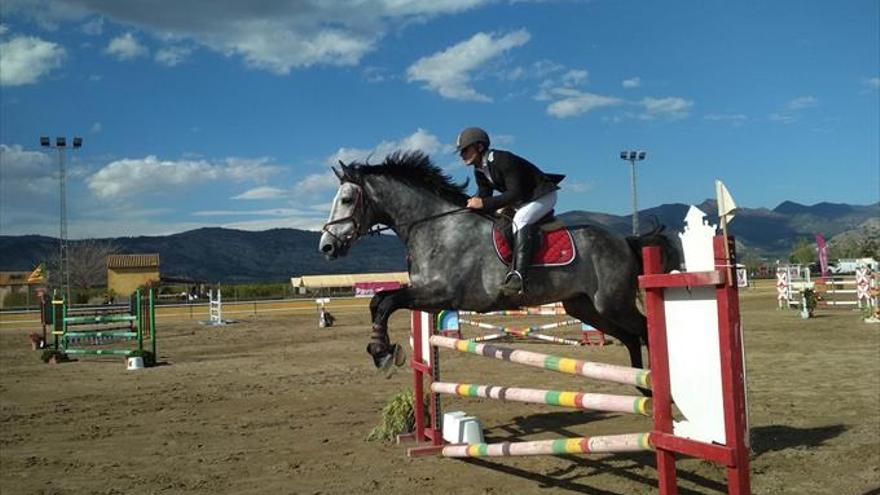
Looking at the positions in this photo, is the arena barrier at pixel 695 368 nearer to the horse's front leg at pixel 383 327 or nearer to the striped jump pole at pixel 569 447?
the striped jump pole at pixel 569 447

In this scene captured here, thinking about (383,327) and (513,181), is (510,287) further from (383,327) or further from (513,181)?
(383,327)

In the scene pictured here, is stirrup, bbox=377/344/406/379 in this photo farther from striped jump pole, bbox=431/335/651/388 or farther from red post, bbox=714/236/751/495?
red post, bbox=714/236/751/495

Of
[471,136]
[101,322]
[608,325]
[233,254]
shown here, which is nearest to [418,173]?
[471,136]

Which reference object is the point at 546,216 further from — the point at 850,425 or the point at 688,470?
the point at 850,425

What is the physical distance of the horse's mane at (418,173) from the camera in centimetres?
522

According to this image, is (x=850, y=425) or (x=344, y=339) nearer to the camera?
(x=850, y=425)

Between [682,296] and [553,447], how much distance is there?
1.41 metres

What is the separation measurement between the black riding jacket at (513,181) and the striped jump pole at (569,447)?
1583 mm

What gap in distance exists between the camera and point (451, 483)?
15.9 feet

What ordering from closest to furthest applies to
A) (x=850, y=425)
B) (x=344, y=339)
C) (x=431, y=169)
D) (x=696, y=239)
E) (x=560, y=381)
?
(x=696, y=239) → (x=431, y=169) → (x=850, y=425) → (x=560, y=381) → (x=344, y=339)

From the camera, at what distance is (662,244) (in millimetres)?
5508

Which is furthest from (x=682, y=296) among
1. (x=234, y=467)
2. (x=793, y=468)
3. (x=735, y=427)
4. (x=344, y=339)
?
(x=344, y=339)

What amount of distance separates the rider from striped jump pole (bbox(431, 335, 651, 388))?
17.7 inches

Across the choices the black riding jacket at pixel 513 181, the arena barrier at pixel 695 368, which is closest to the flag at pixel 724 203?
the arena barrier at pixel 695 368
